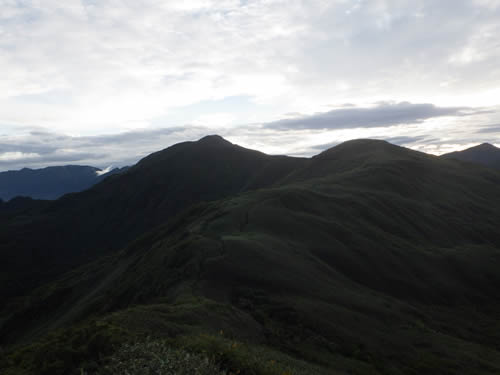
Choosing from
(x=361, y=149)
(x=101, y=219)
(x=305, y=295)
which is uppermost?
(x=361, y=149)

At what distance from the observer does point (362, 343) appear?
22422mm

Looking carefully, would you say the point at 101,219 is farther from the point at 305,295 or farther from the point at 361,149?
the point at 305,295

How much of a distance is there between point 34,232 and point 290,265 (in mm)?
173074

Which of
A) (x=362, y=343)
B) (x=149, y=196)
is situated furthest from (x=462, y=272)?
(x=149, y=196)

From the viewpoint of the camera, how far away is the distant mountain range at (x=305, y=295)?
13273 millimetres

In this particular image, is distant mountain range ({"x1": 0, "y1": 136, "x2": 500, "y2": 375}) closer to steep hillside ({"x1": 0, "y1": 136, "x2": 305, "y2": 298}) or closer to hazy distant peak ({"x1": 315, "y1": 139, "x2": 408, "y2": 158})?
hazy distant peak ({"x1": 315, "y1": 139, "x2": 408, "y2": 158})

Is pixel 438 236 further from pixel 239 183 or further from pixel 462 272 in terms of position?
pixel 239 183

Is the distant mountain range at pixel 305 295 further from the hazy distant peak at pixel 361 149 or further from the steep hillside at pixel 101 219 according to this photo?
the steep hillside at pixel 101 219

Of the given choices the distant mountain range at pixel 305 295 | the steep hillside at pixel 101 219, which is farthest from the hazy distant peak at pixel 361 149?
the steep hillside at pixel 101 219

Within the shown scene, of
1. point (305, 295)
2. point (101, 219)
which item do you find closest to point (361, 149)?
point (305, 295)

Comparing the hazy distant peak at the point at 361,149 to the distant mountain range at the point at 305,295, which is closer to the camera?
the distant mountain range at the point at 305,295

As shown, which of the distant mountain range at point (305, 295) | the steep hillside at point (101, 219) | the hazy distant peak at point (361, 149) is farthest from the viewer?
the steep hillside at point (101, 219)

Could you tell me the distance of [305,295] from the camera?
2731 cm

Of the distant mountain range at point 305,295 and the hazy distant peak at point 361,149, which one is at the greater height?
the hazy distant peak at point 361,149
